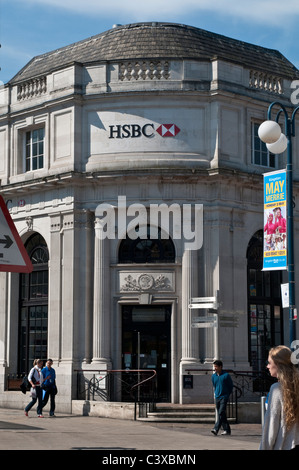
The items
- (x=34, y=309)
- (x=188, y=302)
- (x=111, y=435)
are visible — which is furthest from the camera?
(x=34, y=309)

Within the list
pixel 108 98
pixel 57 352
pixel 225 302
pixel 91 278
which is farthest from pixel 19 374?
pixel 108 98

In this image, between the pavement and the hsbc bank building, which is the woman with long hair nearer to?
the pavement

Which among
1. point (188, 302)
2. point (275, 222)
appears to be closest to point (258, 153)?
point (188, 302)

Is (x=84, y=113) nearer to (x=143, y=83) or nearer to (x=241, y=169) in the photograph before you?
(x=143, y=83)

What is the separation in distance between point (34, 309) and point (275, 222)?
44.3ft

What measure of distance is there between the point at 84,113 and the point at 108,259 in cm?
539

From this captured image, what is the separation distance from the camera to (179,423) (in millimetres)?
25062

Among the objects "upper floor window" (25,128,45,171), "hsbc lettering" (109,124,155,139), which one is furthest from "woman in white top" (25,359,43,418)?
"upper floor window" (25,128,45,171)

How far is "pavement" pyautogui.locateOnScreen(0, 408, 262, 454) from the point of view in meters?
17.0

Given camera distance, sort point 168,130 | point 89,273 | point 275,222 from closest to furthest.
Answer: point 275,222, point 168,130, point 89,273

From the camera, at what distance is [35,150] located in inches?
1272

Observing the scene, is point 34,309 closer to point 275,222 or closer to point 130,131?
point 130,131

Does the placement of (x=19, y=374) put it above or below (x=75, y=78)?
below

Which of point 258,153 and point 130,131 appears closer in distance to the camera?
point 130,131
